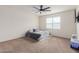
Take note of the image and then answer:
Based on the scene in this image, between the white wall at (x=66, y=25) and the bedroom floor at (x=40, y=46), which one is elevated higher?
the white wall at (x=66, y=25)

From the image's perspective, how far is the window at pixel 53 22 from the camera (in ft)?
4.70

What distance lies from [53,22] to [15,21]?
66cm

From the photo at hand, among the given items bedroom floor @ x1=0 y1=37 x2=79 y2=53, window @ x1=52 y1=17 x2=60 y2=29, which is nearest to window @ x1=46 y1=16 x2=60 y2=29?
window @ x1=52 y1=17 x2=60 y2=29

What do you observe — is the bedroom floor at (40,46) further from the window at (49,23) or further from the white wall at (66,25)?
the window at (49,23)

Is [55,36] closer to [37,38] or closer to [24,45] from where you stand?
[37,38]

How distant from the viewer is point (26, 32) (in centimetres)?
146

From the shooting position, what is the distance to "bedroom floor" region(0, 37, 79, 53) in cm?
141

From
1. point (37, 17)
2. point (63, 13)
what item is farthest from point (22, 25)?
point (63, 13)

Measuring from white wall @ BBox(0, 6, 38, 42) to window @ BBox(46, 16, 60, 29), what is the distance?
22 centimetres

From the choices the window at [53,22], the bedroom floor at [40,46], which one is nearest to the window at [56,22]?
the window at [53,22]

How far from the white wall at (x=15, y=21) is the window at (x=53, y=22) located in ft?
0.71

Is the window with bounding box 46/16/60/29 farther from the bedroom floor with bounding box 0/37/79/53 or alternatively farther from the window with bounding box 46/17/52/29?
the bedroom floor with bounding box 0/37/79/53
